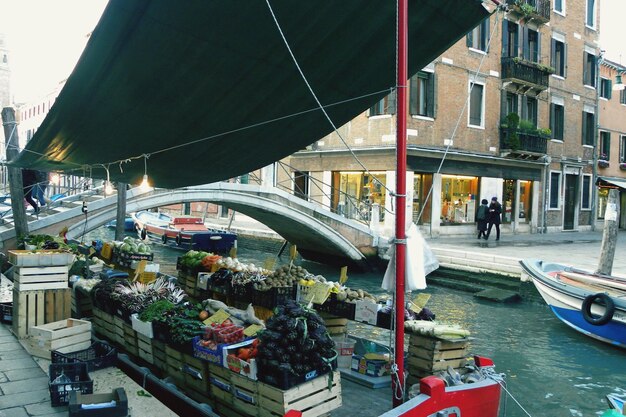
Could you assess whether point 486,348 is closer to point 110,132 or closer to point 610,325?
point 610,325

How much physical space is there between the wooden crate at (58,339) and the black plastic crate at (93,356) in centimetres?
20

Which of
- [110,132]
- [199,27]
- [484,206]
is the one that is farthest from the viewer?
[484,206]

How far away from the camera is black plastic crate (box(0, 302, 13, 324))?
5828 mm

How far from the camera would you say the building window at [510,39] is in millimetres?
19812

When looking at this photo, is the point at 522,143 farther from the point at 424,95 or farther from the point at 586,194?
the point at 586,194

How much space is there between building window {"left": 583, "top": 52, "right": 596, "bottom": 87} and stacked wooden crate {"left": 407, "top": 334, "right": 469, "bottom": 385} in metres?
23.8

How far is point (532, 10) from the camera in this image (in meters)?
19.8

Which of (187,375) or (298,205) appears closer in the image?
(187,375)

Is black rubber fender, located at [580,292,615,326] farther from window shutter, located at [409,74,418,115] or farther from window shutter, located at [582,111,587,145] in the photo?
window shutter, located at [582,111,587,145]

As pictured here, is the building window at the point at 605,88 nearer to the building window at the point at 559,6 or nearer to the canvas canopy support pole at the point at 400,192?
the building window at the point at 559,6

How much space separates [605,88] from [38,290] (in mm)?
28000

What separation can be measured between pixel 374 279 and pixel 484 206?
5.26 metres

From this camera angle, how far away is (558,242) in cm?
1838

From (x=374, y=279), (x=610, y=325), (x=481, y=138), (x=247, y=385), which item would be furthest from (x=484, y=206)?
(x=247, y=385)
